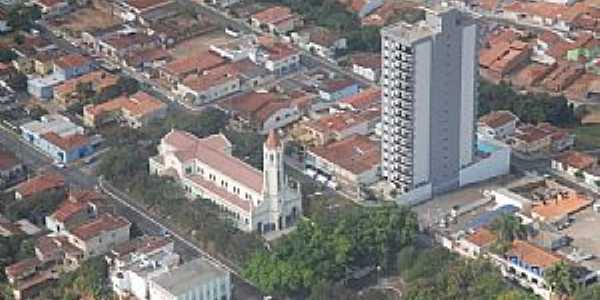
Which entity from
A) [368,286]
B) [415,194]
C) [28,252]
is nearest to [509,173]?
[415,194]

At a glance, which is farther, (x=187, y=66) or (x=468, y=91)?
(x=187, y=66)

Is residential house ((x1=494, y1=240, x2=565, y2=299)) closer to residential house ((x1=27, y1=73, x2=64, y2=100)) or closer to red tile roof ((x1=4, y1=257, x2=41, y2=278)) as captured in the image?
red tile roof ((x1=4, y1=257, x2=41, y2=278))

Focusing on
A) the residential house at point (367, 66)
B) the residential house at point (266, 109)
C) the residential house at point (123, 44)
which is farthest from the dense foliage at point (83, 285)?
the residential house at point (123, 44)

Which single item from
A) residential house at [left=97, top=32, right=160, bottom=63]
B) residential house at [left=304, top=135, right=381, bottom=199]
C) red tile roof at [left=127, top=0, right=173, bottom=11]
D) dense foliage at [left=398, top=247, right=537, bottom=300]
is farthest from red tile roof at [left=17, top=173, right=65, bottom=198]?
red tile roof at [left=127, top=0, right=173, bottom=11]

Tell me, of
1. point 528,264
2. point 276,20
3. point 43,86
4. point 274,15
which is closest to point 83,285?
point 528,264

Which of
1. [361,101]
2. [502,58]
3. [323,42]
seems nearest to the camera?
[361,101]

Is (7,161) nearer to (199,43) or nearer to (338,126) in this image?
(338,126)

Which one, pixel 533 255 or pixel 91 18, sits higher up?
pixel 91 18
